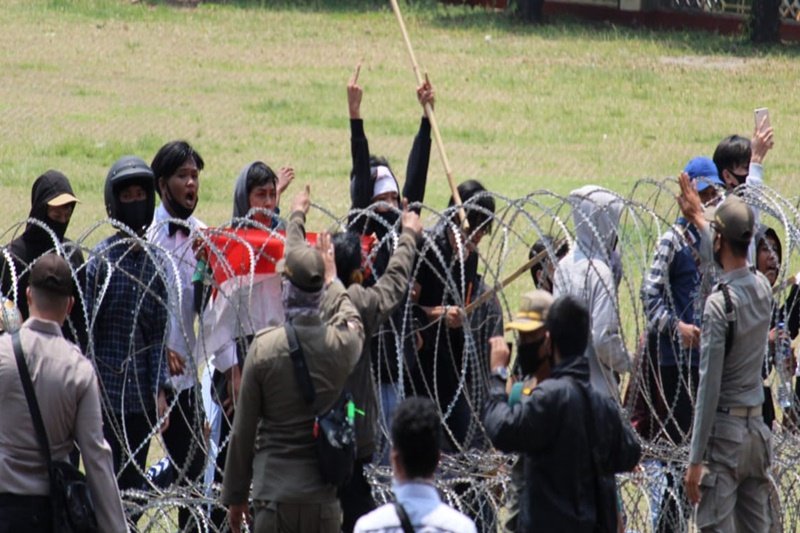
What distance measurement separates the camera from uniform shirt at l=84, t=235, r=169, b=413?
7000mm

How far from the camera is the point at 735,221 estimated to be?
627 centimetres

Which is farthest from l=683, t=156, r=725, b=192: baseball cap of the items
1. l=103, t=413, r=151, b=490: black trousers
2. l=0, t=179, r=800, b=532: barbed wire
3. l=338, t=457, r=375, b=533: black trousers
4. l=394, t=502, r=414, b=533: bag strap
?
l=394, t=502, r=414, b=533: bag strap

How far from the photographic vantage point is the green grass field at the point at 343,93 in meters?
19.3

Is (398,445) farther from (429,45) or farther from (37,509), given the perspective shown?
(429,45)

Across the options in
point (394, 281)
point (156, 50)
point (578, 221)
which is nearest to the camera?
point (394, 281)

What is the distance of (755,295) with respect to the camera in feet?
20.9

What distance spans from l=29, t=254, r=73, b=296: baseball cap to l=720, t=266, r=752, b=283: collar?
262cm

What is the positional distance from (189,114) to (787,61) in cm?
1151

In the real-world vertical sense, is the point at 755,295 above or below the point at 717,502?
above

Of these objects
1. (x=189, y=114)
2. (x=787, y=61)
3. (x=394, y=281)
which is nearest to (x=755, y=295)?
(x=394, y=281)

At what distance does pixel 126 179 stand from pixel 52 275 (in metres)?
1.98

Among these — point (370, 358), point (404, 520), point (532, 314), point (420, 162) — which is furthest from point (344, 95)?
point (404, 520)

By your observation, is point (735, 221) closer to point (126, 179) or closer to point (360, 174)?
point (360, 174)

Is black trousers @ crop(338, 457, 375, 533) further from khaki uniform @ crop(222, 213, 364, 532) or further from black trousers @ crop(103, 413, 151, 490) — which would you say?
black trousers @ crop(103, 413, 151, 490)
